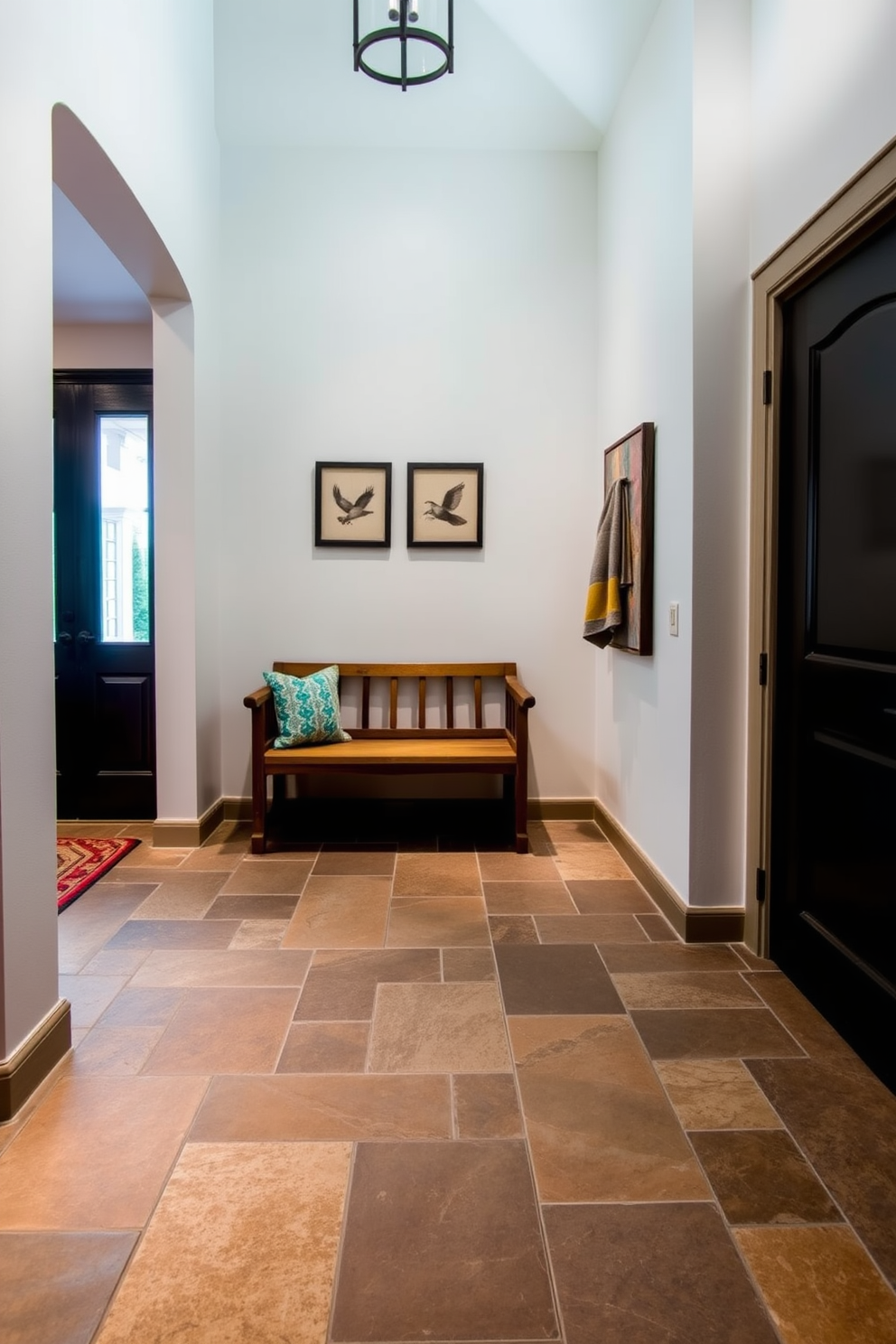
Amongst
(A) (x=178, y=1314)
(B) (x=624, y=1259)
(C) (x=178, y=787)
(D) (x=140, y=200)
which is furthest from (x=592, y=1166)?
(D) (x=140, y=200)

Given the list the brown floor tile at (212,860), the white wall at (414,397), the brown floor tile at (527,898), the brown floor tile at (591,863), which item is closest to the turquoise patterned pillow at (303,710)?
the white wall at (414,397)

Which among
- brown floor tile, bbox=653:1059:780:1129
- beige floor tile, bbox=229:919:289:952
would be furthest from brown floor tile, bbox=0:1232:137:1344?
beige floor tile, bbox=229:919:289:952

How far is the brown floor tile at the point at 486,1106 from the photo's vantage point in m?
1.81

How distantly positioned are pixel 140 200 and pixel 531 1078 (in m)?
3.05

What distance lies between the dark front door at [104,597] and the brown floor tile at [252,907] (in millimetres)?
1606

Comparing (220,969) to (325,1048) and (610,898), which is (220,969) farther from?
(610,898)

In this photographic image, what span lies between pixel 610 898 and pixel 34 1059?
208 cm

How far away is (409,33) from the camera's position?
2.93 metres

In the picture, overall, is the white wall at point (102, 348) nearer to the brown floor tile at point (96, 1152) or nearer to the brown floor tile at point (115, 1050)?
the brown floor tile at point (115, 1050)

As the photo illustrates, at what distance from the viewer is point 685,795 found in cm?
287

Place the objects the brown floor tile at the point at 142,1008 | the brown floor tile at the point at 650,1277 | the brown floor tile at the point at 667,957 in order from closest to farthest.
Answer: the brown floor tile at the point at 650,1277 < the brown floor tile at the point at 142,1008 < the brown floor tile at the point at 667,957

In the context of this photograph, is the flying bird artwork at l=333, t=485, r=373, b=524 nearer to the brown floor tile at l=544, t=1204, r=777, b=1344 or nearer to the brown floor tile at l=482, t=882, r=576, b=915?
the brown floor tile at l=482, t=882, r=576, b=915

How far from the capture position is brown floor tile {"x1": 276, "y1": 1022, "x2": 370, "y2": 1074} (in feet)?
6.76

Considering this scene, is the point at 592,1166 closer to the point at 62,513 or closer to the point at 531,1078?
the point at 531,1078
